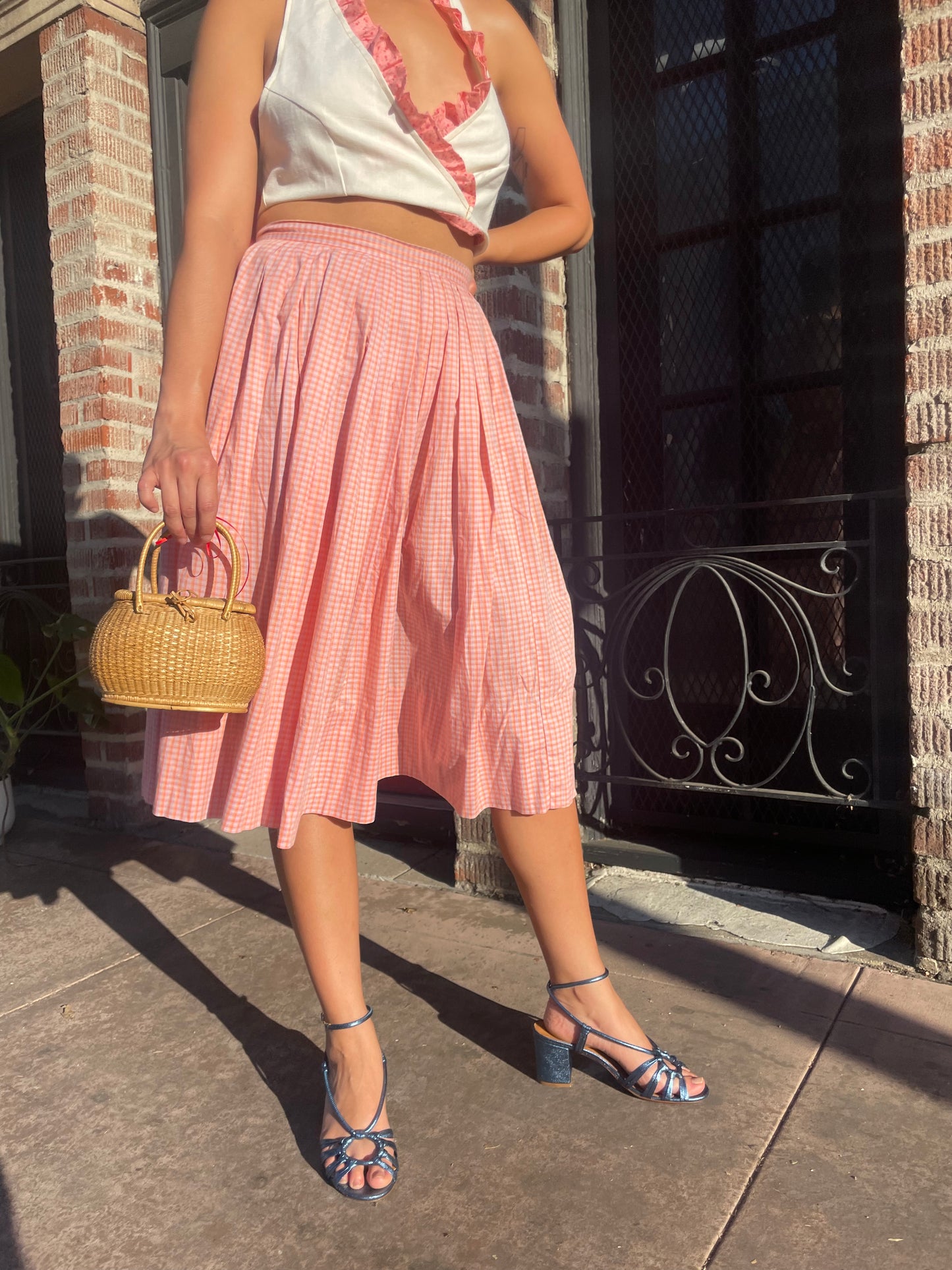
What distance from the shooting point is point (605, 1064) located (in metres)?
1.59

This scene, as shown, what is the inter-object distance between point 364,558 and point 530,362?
1330 mm

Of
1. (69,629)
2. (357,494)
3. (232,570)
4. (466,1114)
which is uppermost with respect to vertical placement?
(357,494)

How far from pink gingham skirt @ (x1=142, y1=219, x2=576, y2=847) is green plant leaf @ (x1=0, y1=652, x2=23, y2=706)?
1.97 meters

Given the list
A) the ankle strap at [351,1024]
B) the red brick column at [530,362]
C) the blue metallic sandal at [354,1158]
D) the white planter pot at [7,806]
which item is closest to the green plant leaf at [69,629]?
the white planter pot at [7,806]

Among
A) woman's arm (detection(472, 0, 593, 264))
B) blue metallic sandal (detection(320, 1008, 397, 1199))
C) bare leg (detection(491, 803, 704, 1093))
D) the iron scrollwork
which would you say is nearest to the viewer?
blue metallic sandal (detection(320, 1008, 397, 1199))

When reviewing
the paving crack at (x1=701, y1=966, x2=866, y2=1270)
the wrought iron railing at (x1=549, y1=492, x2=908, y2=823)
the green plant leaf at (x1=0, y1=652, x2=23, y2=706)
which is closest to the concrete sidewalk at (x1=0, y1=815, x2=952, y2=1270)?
the paving crack at (x1=701, y1=966, x2=866, y2=1270)

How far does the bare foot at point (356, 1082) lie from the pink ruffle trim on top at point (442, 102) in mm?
1366

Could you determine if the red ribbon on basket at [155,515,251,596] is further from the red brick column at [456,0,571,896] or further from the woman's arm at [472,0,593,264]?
the red brick column at [456,0,571,896]

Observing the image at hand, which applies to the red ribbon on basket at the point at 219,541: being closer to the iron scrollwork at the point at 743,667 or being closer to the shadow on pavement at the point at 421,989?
the shadow on pavement at the point at 421,989

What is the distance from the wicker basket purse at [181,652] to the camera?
1331 mm

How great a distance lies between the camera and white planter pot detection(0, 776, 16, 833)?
3.34 m

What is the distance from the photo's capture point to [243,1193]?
140cm

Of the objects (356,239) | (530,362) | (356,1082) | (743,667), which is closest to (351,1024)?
(356,1082)

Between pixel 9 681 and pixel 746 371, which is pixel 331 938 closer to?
pixel 746 371
